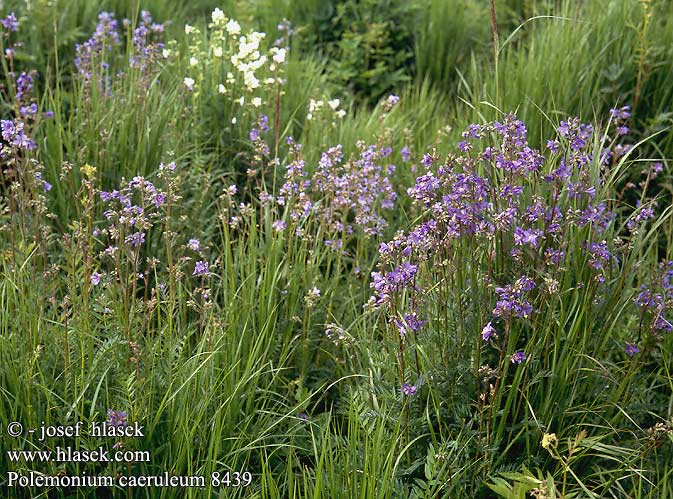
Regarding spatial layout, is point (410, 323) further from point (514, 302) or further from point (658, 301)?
point (658, 301)

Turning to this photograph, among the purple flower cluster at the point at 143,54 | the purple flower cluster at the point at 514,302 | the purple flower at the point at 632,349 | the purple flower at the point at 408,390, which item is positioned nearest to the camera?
the purple flower cluster at the point at 514,302

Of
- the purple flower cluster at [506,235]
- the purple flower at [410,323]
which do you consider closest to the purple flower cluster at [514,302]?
the purple flower cluster at [506,235]

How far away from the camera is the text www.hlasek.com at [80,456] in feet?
7.56

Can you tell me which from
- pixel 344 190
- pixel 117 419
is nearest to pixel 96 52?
pixel 344 190

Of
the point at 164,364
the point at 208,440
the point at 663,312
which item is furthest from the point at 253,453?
the point at 663,312

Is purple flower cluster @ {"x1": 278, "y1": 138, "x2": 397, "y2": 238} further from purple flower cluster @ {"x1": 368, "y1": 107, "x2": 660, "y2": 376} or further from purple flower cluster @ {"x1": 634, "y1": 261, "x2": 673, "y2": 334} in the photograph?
purple flower cluster @ {"x1": 634, "y1": 261, "x2": 673, "y2": 334}

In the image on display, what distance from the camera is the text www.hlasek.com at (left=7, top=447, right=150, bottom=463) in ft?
7.56

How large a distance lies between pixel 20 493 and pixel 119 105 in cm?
202

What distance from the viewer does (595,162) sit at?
2.73m

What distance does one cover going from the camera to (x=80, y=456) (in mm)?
2322

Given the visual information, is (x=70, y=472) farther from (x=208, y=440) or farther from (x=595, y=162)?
(x=595, y=162)

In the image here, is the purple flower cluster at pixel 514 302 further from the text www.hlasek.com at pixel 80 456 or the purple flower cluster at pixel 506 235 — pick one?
the text www.hlasek.com at pixel 80 456

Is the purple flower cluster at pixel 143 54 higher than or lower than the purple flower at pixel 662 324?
higher

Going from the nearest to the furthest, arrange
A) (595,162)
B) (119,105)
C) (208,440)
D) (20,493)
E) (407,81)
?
1. (20,493)
2. (208,440)
3. (595,162)
4. (119,105)
5. (407,81)
